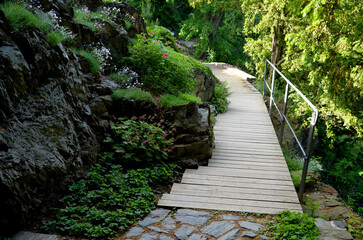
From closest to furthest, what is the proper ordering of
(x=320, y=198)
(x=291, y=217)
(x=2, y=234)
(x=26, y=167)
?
(x=2, y=234) < (x=26, y=167) < (x=291, y=217) < (x=320, y=198)

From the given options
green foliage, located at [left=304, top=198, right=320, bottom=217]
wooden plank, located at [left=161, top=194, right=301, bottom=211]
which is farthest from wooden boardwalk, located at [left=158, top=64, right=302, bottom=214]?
green foliage, located at [left=304, top=198, right=320, bottom=217]

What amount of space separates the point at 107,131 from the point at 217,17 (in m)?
20.5

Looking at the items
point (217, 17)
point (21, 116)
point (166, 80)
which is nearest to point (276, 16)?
point (166, 80)

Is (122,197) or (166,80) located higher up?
(166,80)

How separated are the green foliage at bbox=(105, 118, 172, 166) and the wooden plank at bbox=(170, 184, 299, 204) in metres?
0.75

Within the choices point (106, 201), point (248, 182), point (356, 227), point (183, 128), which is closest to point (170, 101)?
point (183, 128)

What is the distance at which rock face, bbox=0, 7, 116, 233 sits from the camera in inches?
114

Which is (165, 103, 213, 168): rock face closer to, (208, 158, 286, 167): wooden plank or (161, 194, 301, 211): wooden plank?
(208, 158, 286, 167): wooden plank

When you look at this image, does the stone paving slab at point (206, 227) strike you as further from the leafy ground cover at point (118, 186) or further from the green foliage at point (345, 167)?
the green foliage at point (345, 167)

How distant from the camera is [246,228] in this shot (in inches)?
126

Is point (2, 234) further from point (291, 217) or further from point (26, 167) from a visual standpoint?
point (291, 217)

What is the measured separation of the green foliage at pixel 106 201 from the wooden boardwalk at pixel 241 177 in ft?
1.17

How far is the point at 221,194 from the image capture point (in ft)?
13.6

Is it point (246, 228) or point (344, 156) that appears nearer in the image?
point (246, 228)
